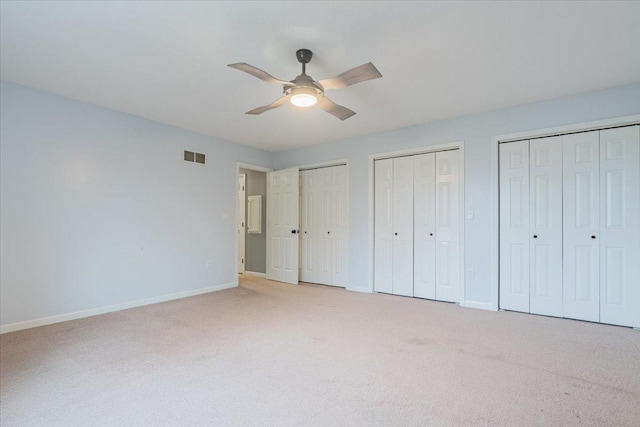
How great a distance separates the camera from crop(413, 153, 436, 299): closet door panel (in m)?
4.65

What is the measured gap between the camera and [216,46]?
104 inches

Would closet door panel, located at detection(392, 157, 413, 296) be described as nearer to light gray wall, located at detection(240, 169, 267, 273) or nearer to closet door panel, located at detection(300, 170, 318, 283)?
closet door panel, located at detection(300, 170, 318, 283)

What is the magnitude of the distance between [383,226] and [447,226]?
97cm

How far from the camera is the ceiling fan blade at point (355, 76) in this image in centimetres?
231

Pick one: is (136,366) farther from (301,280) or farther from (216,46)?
(301,280)

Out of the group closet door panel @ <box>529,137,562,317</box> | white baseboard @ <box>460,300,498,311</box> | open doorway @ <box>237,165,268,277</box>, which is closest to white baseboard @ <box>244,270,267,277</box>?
open doorway @ <box>237,165,268,277</box>

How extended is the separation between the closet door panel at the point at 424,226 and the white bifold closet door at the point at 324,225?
3.87ft

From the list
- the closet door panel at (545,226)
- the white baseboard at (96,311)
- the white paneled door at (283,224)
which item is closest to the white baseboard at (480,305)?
the closet door panel at (545,226)

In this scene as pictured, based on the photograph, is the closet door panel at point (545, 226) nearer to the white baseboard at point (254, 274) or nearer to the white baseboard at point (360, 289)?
the white baseboard at point (360, 289)

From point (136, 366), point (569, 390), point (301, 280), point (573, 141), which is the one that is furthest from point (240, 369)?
point (573, 141)

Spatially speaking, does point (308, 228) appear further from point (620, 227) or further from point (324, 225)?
point (620, 227)

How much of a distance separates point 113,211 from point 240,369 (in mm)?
2846

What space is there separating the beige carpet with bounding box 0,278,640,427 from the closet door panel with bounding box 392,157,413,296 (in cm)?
101

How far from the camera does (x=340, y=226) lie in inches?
219
